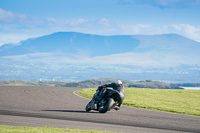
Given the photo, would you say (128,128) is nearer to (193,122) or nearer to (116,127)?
(116,127)

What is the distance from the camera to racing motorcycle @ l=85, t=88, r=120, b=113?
17.6 meters

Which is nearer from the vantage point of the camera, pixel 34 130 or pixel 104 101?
pixel 34 130

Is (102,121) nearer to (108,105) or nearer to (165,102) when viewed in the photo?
(108,105)

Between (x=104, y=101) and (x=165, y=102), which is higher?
(x=104, y=101)

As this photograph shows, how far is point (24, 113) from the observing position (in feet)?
56.1

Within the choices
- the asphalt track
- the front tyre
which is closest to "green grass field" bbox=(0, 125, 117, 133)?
the asphalt track

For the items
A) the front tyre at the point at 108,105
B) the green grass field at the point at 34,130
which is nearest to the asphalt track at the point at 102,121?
the front tyre at the point at 108,105

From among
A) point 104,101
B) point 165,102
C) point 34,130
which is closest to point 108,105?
point 104,101

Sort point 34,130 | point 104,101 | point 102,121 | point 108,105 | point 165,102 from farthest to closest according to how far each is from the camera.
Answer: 1. point 165,102
2. point 104,101
3. point 108,105
4. point 102,121
5. point 34,130

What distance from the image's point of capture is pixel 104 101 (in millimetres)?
18125

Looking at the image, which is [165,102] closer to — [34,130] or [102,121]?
[102,121]

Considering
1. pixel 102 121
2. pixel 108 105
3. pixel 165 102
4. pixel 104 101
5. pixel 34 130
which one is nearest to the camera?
pixel 34 130

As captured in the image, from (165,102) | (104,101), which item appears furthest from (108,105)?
(165,102)

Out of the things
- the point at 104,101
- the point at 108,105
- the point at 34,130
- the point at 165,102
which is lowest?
the point at 34,130
